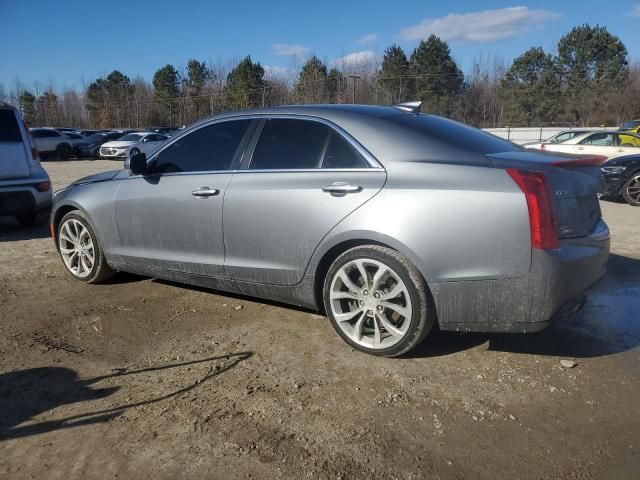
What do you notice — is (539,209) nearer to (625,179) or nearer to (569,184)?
(569,184)

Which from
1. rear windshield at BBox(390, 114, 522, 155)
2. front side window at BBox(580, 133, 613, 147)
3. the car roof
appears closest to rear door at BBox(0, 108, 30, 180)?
the car roof

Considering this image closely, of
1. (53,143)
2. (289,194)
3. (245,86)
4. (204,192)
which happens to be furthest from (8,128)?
(245,86)

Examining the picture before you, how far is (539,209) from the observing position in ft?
9.56

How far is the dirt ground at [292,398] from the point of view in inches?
94.3

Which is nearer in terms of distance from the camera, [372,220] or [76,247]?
[372,220]

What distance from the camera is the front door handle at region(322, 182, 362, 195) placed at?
132 inches

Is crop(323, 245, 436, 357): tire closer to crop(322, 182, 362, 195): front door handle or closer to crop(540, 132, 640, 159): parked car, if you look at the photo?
crop(322, 182, 362, 195): front door handle

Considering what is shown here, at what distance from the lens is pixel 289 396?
9.72ft

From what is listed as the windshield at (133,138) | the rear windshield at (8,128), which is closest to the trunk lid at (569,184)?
the rear windshield at (8,128)

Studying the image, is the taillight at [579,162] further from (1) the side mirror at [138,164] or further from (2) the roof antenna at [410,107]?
(1) the side mirror at [138,164]

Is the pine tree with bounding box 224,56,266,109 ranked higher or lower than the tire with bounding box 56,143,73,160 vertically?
higher

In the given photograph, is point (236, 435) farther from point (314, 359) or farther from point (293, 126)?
point (293, 126)

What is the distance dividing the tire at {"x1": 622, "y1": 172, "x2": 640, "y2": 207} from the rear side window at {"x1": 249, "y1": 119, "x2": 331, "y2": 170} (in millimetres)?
9198

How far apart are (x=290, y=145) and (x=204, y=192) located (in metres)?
0.76
